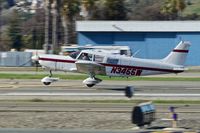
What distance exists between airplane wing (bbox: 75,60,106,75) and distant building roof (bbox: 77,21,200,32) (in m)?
36.6

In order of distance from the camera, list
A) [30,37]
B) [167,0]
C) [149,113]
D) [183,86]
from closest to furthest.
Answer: [149,113], [183,86], [167,0], [30,37]

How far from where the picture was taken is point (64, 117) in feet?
63.7

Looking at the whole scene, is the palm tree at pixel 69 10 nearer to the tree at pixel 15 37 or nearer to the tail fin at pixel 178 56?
the tree at pixel 15 37

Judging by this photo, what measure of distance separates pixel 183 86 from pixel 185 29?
121 ft

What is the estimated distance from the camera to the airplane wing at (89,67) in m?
36.0

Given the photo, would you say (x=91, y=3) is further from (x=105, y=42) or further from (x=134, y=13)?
(x=134, y=13)

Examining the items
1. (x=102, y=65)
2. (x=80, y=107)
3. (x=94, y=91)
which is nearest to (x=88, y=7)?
(x=102, y=65)

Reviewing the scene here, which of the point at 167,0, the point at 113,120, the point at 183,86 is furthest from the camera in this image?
the point at 167,0

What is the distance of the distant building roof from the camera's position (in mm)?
72000

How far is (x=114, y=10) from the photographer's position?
9719 cm

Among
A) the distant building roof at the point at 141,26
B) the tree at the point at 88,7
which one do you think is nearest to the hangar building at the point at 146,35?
the distant building roof at the point at 141,26

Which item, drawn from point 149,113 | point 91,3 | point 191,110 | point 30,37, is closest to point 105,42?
point 91,3

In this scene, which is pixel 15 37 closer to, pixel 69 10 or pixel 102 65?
pixel 69 10

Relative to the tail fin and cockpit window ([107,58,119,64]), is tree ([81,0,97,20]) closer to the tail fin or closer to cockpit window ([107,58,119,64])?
the tail fin
